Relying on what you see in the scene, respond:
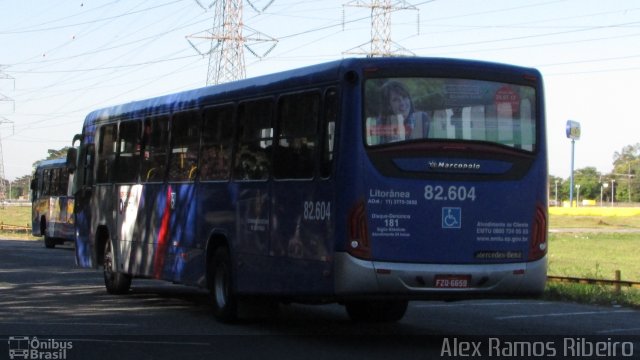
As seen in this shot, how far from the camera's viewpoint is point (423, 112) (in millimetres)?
11516

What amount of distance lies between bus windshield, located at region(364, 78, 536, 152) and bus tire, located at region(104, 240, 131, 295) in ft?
27.5

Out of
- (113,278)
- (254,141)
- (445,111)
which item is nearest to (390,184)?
(445,111)

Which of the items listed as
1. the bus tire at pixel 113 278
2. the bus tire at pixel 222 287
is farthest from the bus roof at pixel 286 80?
the bus tire at pixel 113 278

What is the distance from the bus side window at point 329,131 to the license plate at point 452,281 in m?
1.64

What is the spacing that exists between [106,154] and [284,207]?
24.3ft

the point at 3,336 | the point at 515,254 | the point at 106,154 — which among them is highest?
the point at 106,154

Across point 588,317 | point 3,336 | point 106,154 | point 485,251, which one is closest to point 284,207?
point 485,251

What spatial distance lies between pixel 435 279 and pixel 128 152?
8.27 metres

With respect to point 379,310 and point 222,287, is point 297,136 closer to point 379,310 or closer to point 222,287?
point 222,287

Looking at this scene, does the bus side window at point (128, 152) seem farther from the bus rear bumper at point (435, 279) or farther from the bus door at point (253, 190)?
the bus rear bumper at point (435, 279)

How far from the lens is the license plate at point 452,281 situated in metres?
11.4

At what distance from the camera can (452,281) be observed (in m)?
11.5

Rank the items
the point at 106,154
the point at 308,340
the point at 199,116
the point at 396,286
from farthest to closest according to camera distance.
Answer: the point at 106,154, the point at 199,116, the point at 308,340, the point at 396,286

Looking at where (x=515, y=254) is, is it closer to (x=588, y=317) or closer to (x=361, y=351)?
(x=361, y=351)
